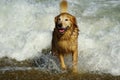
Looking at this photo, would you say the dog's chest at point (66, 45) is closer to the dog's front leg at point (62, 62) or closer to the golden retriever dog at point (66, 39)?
the golden retriever dog at point (66, 39)

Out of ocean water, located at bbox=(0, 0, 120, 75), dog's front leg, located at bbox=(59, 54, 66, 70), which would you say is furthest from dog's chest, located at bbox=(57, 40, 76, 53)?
ocean water, located at bbox=(0, 0, 120, 75)

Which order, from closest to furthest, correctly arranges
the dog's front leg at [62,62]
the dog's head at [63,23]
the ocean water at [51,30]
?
the dog's head at [63,23] < the dog's front leg at [62,62] < the ocean water at [51,30]

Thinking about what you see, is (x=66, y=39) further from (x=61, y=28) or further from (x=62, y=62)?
(x=62, y=62)

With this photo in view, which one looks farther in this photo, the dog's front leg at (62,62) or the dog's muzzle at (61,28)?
the dog's front leg at (62,62)

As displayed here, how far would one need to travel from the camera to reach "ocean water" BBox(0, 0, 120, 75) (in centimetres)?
850

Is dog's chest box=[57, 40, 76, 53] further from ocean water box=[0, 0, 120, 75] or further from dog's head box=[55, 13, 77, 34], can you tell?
ocean water box=[0, 0, 120, 75]

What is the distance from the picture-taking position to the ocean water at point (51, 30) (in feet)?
27.9

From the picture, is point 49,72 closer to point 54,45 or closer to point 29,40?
point 54,45

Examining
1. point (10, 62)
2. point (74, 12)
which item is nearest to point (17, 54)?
point (10, 62)

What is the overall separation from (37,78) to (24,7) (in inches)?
190

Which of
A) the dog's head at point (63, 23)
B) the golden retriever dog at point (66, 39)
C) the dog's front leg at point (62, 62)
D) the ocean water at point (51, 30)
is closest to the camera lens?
the dog's head at point (63, 23)

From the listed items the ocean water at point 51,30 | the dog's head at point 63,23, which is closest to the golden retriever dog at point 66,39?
the dog's head at point 63,23

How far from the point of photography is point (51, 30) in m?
10.3

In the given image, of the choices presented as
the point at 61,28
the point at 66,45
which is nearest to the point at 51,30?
the point at 66,45
